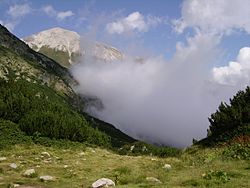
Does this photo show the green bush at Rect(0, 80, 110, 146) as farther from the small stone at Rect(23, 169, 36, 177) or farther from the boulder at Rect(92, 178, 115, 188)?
the boulder at Rect(92, 178, 115, 188)

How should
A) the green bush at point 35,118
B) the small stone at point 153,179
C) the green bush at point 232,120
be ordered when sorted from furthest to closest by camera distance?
the green bush at point 35,118 < the green bush at point 232,120 < the small stone at point 153,179

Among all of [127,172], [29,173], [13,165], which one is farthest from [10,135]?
[127,172]

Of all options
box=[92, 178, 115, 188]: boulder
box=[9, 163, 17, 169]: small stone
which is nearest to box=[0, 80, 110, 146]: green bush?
box=[9, 163, 17, 169]: small stone

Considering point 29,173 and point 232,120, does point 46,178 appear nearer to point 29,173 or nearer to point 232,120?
point 29,173

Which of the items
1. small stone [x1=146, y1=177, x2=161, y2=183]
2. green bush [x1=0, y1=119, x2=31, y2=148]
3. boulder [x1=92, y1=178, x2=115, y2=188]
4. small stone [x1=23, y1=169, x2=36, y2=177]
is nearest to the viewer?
boulder [x1=92, y1=178, x2=115, y2=188]

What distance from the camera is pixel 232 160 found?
2522 cm

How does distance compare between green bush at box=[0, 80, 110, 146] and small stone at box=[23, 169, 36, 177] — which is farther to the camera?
green bush at box=[0, 80, 110, 146]

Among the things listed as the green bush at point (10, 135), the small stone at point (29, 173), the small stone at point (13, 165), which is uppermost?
the green bush at point (10, 135)

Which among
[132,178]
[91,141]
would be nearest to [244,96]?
[91,141]

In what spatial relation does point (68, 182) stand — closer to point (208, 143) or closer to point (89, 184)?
point (89, 184)

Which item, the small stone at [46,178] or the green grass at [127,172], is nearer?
the green grass at [127,172]

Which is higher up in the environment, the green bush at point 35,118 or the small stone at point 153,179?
the green bush at point 35,118

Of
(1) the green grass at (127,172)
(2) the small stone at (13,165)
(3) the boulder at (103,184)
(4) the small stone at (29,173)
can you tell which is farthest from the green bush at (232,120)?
(3) the boulder at (103,184)

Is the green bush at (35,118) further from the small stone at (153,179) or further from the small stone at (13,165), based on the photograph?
the small stone at (153,179)
